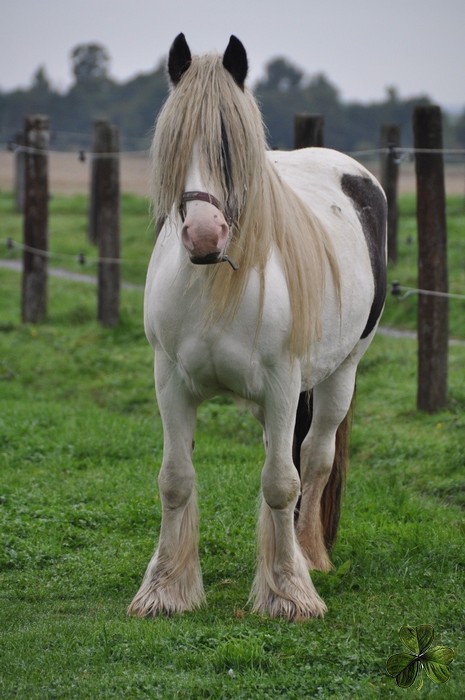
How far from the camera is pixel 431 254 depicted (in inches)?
335

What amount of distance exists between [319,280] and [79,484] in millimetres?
2923

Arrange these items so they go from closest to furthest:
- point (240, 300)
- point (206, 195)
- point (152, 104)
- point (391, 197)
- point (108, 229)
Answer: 1. point (206, 195)
2. point (240, 300)
3. point (108, 229)
4. point (391, 197)
5. point (152, 104)

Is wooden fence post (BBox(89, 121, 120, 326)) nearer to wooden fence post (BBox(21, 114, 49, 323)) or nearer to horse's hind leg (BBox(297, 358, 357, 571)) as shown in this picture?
wooden fence post (BBox(21, 114, 49, 323))

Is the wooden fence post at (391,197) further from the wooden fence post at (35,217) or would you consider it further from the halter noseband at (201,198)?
the halter noseband at (201,198)

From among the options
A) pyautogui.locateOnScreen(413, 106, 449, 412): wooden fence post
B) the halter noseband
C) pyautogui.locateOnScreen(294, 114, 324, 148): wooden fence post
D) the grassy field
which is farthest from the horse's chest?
pyautogui.locateOnScreen(294, 114, 324, 148): wooden fence post

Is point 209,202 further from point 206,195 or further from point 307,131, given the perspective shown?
point 307,131

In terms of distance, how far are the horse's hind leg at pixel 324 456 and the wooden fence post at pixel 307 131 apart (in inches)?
133

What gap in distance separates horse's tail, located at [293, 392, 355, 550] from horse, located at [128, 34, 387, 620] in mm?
169

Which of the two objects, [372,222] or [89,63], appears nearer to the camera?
[372,222]

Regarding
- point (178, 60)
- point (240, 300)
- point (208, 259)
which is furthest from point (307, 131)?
point (208, 259)

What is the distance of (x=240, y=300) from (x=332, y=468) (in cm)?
191

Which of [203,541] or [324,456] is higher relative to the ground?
[324,456]

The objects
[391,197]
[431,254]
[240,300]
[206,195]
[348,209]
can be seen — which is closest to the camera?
[206,195]

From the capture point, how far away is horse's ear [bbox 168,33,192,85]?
461 cm
